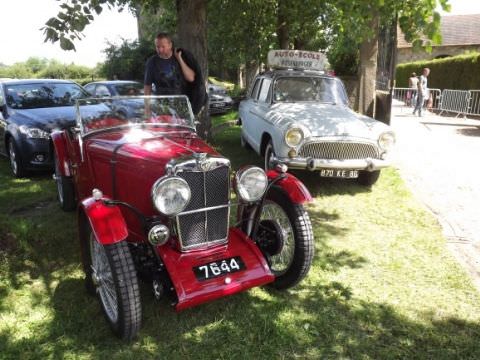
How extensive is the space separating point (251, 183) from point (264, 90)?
15.5ft

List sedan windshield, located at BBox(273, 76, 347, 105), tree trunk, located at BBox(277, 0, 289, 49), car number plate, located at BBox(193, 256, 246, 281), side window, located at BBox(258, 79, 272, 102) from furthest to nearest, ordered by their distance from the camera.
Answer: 1. tree trunk, located at BBox(277, 0, 289, 49)
2. side window, located at BBox(258, 79, 272, 102)
3. sedan windshield, located at BBox(273, 76, 347, 105)
4. car number plate, located at BBox(193, 256, 246, 281)

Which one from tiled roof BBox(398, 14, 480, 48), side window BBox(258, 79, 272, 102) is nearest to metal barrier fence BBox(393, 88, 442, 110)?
tiled roof BBox(398, 14, 480, 48)

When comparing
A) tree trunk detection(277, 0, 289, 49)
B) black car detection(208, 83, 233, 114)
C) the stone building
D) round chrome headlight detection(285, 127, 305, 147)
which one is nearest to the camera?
round chrome headlight detection(285, 127, 305, 147)

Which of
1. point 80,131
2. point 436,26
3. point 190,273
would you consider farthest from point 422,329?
point 80,131

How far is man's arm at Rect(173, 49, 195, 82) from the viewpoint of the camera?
5121 millimetres

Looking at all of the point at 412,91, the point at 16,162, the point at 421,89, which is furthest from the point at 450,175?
the point at 412,91

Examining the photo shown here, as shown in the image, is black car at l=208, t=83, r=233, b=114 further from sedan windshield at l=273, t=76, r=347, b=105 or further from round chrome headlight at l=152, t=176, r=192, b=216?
round chrome headlight at l=152, t=176, r=192, b=216

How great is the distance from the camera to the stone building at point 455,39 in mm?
30438

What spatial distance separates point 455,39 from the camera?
3105cm

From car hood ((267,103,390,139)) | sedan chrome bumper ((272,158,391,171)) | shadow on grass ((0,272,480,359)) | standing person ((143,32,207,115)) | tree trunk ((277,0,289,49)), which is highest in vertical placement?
tree trunk ((277,0,289,49))

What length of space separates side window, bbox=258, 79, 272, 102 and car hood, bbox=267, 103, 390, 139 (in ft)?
1.96

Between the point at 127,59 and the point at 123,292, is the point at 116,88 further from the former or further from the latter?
the point at 127,59

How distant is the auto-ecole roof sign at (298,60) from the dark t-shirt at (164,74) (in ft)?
10.7

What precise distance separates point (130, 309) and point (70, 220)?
105 inches
